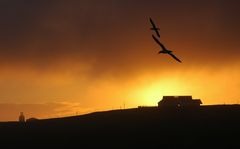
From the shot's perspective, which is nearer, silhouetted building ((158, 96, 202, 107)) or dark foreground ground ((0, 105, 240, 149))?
dark foreground ground ((0, 105, 240, 149))

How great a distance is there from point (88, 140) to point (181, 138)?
12.6m

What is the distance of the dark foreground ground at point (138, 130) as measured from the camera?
240 feet

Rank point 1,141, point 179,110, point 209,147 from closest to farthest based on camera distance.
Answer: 1. point 209,147
2. point 1,141
3. point 179,110

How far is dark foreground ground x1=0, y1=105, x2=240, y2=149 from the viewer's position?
7319 cm

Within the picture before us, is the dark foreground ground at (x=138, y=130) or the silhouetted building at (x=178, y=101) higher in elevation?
the silhouetted building at (x=178, y=101)

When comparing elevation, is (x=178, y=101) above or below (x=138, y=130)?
above

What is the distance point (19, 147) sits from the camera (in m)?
75.7

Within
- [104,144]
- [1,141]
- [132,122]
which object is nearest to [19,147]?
[1,141]

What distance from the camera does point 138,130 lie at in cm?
7956

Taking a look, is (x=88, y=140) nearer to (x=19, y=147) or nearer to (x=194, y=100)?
(x=19, y=147)

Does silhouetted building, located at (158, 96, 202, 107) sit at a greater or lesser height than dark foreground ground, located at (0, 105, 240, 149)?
greater

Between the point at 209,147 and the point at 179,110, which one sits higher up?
the point at 179,110

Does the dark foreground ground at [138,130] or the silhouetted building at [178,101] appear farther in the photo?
the silhouetted building at [178,101]

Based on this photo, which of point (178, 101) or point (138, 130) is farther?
point (178, 101)
